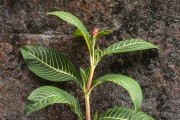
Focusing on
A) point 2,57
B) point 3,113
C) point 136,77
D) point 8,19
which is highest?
point 8,19

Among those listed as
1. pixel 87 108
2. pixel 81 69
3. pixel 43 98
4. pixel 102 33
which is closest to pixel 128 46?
pixel 102 33

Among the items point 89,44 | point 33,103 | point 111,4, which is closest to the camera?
point 33,103

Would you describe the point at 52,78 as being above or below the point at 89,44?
below

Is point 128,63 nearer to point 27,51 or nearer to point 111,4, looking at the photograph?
point 111,4

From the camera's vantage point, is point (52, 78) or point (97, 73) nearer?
point (52, 78)

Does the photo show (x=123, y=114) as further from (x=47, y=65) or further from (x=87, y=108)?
(x=47, y=65)

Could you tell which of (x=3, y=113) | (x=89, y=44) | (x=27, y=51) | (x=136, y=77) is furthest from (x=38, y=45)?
(x=136, y=77)

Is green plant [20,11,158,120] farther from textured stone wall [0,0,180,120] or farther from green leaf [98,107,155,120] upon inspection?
textured stone wall [0,0,180,120]

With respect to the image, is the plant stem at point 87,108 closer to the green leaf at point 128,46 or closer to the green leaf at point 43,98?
the green leaf at point 43,98
